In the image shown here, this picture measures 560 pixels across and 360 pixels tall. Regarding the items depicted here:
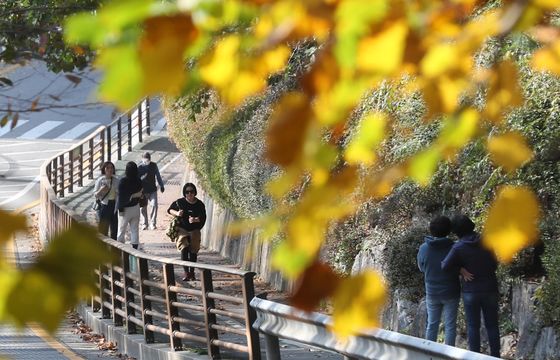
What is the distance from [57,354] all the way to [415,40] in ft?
40.2

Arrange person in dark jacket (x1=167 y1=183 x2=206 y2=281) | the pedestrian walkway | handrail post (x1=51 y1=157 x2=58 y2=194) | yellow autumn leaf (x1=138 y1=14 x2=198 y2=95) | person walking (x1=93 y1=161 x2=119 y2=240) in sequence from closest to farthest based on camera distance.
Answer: yellow autumn leaf (x1=138 y1=14 x2=198 y2=95) < the pedestrian walkway < person in dark jacket (x1=167 y1=183 x2=206 y2=281) < person walking (x1=93 y1=161 x2=119 y2=240) < handrail post (x1=51 y1=157 x2=58 y2=194)

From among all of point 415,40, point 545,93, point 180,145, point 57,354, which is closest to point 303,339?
point 545,93

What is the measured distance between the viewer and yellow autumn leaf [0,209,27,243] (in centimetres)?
258

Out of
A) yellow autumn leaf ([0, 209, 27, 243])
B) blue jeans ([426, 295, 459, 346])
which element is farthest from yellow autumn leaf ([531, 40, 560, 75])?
blue jeans ([426, 295, 459, 346])

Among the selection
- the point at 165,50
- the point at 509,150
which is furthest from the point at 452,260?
the point at 165,50

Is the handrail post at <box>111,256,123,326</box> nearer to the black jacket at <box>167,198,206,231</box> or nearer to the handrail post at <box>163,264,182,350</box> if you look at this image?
the handrail post at <box>163,264,182,350</box>

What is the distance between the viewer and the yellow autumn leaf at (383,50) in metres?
2.33

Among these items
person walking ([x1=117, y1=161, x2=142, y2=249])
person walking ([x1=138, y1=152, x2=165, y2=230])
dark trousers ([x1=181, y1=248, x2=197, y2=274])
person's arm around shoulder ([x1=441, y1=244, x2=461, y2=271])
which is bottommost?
person's arm around shoulder ([x1=441, y1=244, x2=461, y2=271])

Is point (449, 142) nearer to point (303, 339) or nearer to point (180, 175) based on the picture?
point (303, 339)

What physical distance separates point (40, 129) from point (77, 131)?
1.31 meters

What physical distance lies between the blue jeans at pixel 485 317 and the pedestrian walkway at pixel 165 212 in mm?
2097

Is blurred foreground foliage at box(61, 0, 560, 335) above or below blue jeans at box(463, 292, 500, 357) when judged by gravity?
above

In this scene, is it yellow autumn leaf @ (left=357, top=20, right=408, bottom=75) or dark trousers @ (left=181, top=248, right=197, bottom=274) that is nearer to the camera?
yellow autumn leaf @ (left=357, top=20, right=408, bottom=75)

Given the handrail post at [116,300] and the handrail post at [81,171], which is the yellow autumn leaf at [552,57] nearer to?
the handrail post at [116,300]
